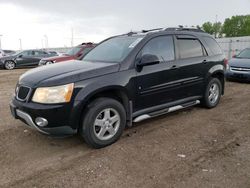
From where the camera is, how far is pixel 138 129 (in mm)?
5145

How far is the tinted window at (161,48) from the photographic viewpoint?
4938 mm

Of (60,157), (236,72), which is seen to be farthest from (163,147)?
(236,72)

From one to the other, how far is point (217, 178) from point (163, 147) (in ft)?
3.55

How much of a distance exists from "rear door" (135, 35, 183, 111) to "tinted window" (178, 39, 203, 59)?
10.8 inches

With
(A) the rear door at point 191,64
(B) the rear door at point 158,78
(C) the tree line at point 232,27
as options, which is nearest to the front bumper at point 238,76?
(A) the rear door at point 191,64

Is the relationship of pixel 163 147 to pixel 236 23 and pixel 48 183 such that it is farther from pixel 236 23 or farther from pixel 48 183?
pixel 236 23

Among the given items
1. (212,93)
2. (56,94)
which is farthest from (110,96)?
(212,93)

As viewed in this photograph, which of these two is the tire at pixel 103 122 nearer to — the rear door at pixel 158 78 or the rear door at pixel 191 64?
the rear door at pixel 158 78

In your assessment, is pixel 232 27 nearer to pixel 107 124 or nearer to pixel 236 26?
pixel 236 26

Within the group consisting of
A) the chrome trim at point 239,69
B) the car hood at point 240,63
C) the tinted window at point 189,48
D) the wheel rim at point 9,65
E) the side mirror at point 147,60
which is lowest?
the wheel rim at point 9,65

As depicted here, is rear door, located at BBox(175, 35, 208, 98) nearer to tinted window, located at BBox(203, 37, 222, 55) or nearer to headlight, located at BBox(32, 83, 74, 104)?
tinted window, located at BBox(203, 37, 222, 55)

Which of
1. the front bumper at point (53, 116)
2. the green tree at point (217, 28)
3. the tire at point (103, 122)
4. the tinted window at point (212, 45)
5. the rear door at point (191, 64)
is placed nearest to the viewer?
the front bumper at point (53, 116)

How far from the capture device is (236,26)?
7981 centimetres

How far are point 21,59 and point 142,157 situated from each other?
714 inches
